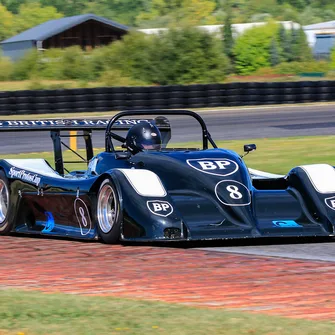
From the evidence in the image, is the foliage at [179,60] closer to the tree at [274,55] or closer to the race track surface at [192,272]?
the race track surface at [192,272]

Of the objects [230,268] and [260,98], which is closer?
[230,268]

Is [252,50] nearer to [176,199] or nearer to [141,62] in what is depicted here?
[141,62]

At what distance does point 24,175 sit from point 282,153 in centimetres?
903

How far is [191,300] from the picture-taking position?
5.79 meters

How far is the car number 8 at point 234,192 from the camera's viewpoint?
8.20 m

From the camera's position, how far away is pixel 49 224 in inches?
356

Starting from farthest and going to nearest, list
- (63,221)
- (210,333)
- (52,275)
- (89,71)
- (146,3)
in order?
(146,3) < (89,71) < (63,221) < (52,275) < (210,333)

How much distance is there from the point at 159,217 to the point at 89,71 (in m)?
39.3

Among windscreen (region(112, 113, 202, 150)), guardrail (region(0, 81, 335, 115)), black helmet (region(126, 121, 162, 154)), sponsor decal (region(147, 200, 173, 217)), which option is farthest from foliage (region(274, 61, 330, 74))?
sponsor decal (region(147, 200, 173, 217))

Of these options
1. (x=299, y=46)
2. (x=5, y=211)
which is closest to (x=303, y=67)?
(x=299, y=46)

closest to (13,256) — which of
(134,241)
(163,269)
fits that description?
(134,241)

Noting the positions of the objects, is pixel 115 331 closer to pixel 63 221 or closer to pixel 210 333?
pixel 210 333

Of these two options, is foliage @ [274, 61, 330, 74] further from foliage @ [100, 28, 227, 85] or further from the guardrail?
the guardrail

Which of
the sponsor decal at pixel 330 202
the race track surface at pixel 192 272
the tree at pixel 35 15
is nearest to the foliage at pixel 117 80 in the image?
the race track surface at pixel 192 272
